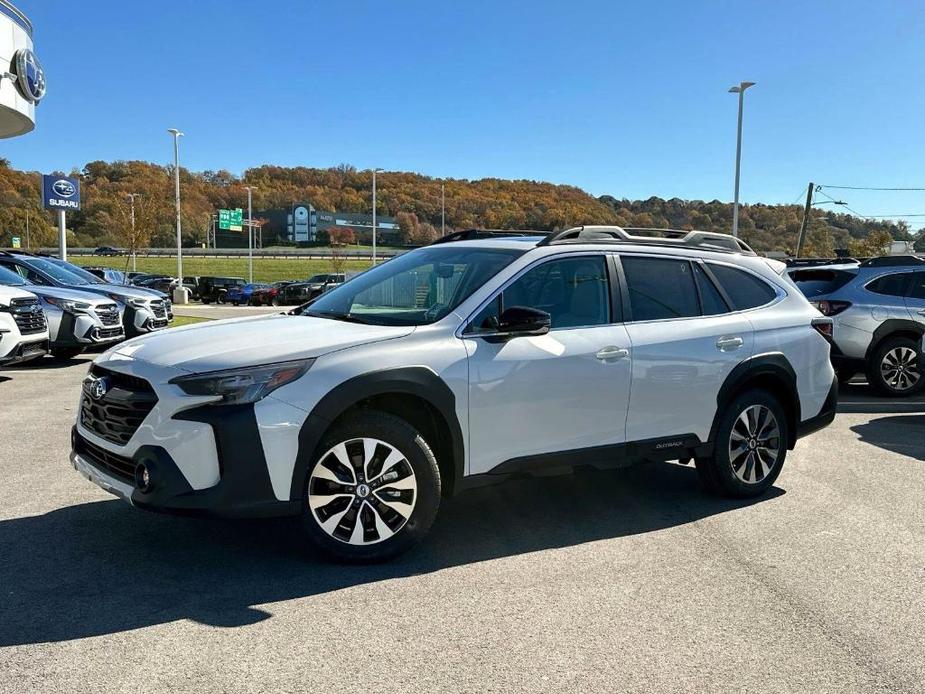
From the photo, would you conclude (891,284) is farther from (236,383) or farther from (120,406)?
(120,406)

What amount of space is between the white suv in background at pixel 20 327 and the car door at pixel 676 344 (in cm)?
796

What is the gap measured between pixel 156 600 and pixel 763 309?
14.1 ft

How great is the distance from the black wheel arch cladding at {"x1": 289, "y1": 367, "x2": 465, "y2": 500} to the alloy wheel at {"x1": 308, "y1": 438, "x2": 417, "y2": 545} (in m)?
0.11

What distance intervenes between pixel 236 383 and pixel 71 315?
976 cm

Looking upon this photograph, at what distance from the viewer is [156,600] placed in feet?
12.1

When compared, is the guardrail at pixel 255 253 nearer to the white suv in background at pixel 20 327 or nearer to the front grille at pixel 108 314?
the front grille at pixel 108 314

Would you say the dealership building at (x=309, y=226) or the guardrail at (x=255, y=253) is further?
the dealership building at (x=309, y=226)

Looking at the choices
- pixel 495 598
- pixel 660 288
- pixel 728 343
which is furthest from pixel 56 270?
pixel 495 598

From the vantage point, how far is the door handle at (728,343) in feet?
17.2

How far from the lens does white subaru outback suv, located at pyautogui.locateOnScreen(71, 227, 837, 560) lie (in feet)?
12.4

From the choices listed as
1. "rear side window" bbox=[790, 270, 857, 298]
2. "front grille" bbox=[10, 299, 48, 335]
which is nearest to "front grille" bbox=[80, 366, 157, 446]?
"front grille" bbox=[10, 299, 48, 335]

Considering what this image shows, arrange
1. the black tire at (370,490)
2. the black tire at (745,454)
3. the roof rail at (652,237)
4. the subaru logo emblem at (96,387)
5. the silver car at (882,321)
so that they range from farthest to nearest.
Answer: the silver car at (882,321) → the black tire at (745,454) → the roof rail at (652,237) → the subaru logo emblem at (96,387) → the black tire at (370,490)

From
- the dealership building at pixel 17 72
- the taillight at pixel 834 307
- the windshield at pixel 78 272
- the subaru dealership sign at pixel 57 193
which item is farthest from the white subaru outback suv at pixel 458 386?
the subaru dealership sign at pixel 57 193

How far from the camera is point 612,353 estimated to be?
4.75 m
